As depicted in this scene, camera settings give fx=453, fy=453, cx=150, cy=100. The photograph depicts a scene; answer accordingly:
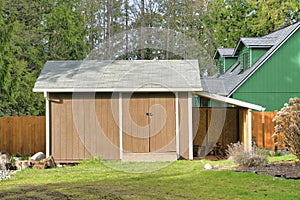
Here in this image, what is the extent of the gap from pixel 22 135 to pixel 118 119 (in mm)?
4171

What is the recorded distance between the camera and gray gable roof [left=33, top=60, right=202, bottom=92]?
14.4 meters

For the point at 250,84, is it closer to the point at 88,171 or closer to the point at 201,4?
the point at 88,171

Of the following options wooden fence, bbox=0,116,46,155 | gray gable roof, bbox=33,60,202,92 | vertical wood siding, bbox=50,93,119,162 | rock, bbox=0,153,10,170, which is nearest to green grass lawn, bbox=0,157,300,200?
rock, bbox=0,153,10,170

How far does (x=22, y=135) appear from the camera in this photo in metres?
16.6

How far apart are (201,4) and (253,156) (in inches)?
965

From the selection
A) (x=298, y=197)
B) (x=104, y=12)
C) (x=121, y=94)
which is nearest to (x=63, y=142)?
(x=121, y=94)

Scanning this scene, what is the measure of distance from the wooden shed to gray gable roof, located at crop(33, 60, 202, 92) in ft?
0.11

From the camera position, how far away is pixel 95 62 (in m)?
16.8

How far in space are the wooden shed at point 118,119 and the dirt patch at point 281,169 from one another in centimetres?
350

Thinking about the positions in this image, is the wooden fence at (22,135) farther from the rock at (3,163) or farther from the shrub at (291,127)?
the shrub at (291,127)

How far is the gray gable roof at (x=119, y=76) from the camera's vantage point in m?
14.4

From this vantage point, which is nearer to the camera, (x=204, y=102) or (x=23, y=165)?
(x=23, y=165)

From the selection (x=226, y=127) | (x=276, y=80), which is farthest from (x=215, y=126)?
(x=276, y=80)

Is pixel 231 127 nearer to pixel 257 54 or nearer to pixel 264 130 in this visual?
pixel 264 130
